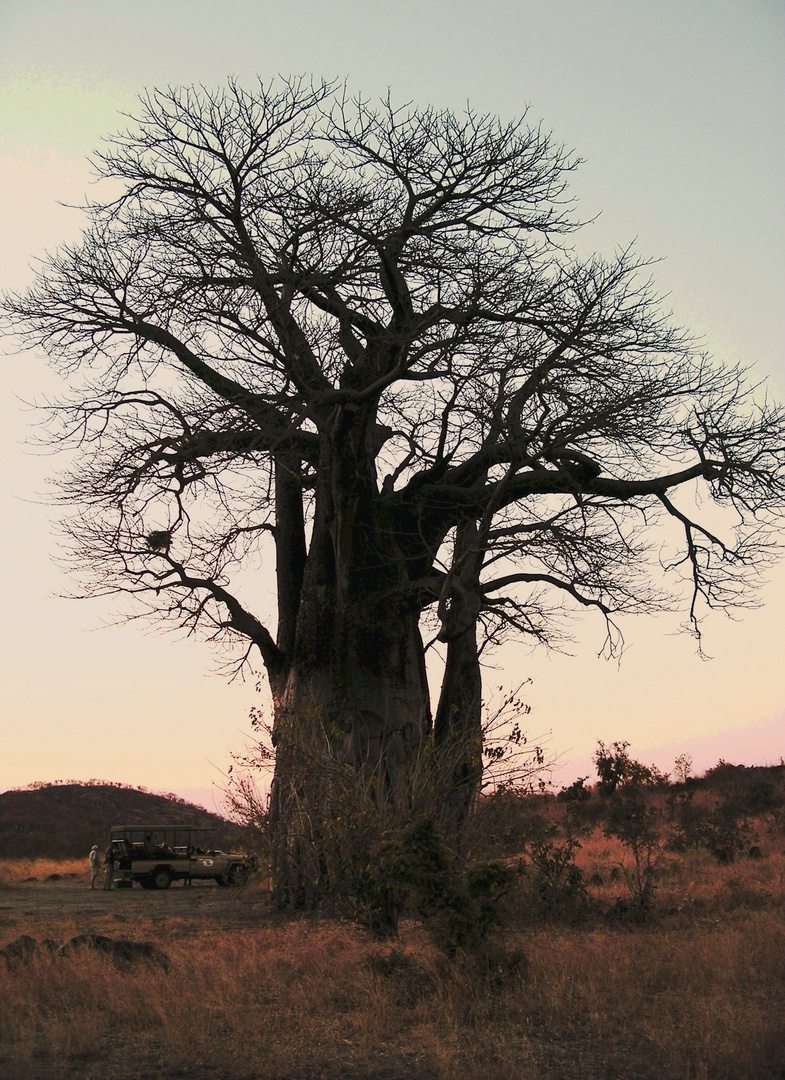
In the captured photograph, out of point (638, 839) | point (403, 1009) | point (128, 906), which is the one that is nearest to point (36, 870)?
point (128, 906)

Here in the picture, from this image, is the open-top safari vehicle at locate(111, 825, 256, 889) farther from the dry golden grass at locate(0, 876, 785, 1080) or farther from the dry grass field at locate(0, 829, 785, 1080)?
the dry golden grass at locate(0, 876, 785, 1080)

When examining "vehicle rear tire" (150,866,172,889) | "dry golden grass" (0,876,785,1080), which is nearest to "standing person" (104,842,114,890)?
"vehicle rear tire" (150,866,172,889)

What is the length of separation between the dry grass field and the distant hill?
22313 mm

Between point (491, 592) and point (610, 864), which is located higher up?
point (491, 592)

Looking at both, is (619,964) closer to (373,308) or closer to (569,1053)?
(569,1053)

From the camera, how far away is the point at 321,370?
10.3 metres

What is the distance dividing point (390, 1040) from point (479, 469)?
715 cm

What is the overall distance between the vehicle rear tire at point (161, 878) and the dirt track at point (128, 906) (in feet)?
0.68

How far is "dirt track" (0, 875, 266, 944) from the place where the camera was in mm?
11007

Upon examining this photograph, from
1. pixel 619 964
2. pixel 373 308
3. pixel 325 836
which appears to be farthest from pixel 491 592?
pixel 619 964

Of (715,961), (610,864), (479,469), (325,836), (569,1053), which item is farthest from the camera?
(610,864)

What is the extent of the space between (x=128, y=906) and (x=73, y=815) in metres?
26.0

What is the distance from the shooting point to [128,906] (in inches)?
509

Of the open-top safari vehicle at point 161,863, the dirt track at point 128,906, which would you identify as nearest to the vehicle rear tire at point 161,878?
the open-top safari vehicle at point 161,863
